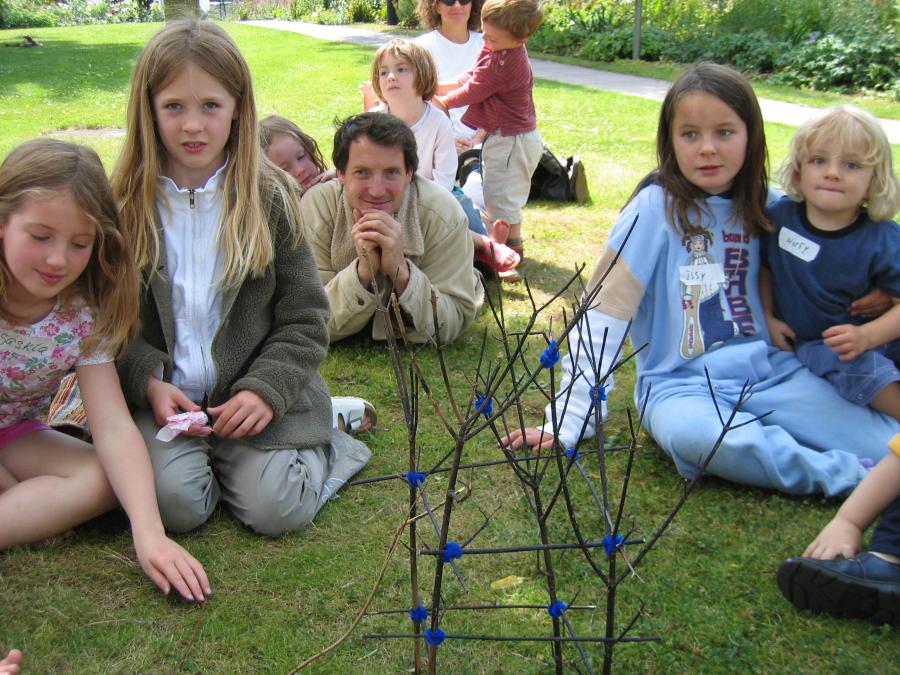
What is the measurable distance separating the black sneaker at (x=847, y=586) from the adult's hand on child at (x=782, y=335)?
1.07 meters

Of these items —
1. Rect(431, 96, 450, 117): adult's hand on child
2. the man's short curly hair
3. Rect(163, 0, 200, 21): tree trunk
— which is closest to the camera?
the man's short curly hair

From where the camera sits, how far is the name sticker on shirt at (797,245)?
3.27 m

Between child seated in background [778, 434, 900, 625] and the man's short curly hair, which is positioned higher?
the man's short curly hair


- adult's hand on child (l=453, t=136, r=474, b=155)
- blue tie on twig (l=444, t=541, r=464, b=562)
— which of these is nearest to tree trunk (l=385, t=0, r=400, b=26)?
adult's hand on child (l=453, t=136, r=474, b=155)

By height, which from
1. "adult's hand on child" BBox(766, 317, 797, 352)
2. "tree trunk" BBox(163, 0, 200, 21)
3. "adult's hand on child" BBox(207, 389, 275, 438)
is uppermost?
"tree trunk" BBox(163, 0, 200, 21)

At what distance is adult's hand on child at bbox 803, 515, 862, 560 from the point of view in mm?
2592

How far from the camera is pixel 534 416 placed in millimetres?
3783

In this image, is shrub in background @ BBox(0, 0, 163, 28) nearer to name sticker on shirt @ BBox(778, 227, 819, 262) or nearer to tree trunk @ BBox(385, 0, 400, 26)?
tree trunk @ BBox(385, 0, 400, 26)

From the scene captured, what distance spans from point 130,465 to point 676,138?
212 cm

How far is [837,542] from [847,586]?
215 millimetres

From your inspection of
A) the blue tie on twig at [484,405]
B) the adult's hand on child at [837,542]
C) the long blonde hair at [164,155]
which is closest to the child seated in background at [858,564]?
the adult's hand on child at [837,542]

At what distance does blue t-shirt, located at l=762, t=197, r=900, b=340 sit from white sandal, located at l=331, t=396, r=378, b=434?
1.56 meters

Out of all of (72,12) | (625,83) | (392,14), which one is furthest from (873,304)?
(72,12)

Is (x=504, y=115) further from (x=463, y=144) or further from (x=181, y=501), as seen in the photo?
(x=181, y=501)
